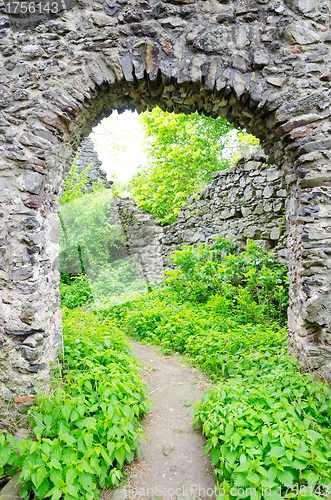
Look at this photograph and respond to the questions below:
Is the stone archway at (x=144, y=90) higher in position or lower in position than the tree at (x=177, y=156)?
lower

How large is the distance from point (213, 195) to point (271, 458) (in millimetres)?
5594

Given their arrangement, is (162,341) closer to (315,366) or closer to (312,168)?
(315,366)

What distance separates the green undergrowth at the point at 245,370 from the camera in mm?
1719

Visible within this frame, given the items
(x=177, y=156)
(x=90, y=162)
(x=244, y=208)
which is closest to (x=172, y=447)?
(x=244, y=208)

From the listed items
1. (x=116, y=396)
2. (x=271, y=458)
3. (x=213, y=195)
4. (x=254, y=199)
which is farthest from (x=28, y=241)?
(x=213, y=195)

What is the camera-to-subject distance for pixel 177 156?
10570 mm

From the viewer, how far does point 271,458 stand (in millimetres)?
1758

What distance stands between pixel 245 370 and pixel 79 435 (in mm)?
1761

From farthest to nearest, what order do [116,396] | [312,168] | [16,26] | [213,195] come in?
[213,195]
[16,26]
[312,168]
[116,396]

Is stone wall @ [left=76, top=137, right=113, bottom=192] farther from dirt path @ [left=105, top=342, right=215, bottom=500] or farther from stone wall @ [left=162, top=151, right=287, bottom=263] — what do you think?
dirt path @ [left=105, top=342, right=215, bottom=500]
